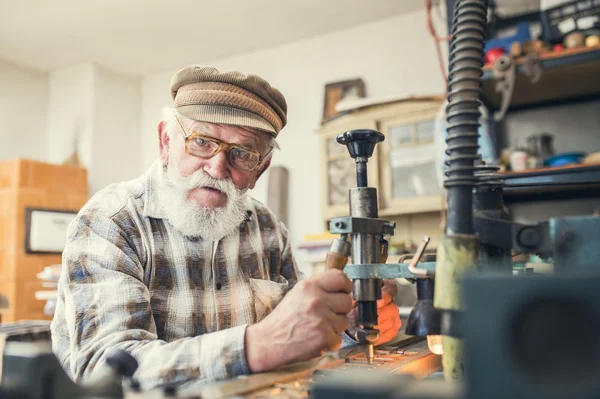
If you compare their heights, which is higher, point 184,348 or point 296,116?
point 296,116

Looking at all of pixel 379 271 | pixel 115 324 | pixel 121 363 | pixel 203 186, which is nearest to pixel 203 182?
pixel 203 186

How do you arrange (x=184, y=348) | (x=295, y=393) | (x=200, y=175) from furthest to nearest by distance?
(x=200, y=175) → (x=184, y=348) → (x=295, y=393)

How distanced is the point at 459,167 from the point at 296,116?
410cm

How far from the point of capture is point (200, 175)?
1441mm

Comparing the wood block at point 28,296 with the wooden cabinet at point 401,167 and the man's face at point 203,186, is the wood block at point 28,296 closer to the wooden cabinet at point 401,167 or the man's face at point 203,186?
the wooden cabinet at point 401,167

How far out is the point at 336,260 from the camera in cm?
91

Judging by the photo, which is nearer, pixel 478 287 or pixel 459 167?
pixel 478 287

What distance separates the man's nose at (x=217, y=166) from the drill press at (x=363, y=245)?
1.87 ft

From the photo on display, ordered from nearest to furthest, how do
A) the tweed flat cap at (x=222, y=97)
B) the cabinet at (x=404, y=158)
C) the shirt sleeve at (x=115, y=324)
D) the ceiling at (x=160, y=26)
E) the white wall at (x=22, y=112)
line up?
the shirt sleeve at (x=115, y=324) < the tweed flat cap at (x=222, y=97) < the cabinet at (x=404, y=158) < the ceiling at (x=160, y=26) < the white wall at (x=22, y=112)

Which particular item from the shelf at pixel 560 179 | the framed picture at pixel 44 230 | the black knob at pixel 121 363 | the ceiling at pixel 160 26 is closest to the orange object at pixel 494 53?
the shelf at pixel 560 179

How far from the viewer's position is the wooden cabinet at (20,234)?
4.37m

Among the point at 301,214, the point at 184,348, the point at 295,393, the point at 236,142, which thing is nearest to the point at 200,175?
the point at 236,142

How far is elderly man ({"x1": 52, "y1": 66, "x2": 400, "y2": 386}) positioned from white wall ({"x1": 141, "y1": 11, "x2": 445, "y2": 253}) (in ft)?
9.01

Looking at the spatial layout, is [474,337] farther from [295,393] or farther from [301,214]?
[301,214]
